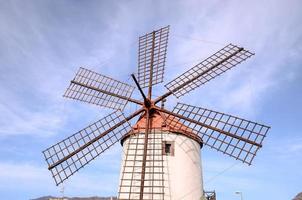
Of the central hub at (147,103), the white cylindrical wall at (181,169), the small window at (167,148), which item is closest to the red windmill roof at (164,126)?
the white cylindrical wall at (181,169)

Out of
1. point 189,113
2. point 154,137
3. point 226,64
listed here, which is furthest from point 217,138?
point 226,64

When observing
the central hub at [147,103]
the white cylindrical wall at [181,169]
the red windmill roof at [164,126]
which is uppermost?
the central hub at [147,103]

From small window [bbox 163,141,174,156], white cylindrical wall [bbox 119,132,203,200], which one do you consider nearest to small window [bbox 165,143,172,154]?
small window [bbox 163,141,174,156]

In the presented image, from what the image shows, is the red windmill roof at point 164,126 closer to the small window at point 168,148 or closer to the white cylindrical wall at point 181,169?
the white cylindrical wall at point 181,169

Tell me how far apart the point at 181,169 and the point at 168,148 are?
99cm

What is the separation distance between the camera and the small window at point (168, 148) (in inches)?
567

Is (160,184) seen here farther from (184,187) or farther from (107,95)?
(107,95)

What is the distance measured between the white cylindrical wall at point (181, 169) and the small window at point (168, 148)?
0.08 m

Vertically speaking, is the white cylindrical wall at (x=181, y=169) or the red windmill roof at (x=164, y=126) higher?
the red windmill roof at (x=164, y=126)

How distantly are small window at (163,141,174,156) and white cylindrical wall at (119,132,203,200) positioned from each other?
0.08m

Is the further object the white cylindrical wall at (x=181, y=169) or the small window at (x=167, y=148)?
the small window at (x=167, y=148)

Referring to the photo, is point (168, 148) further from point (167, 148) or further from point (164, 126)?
point (164, 126)

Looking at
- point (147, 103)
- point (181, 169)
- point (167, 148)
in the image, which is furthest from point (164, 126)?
point (181, 169)

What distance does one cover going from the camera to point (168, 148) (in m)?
14.5
